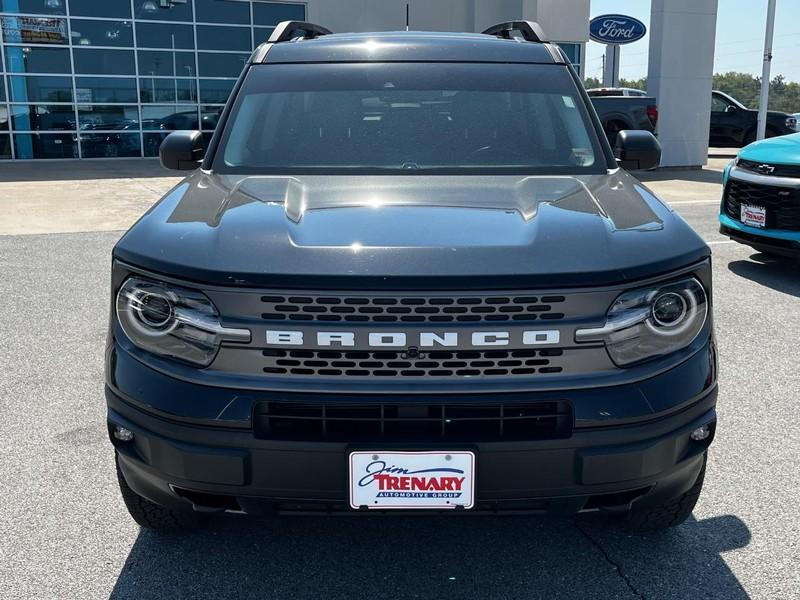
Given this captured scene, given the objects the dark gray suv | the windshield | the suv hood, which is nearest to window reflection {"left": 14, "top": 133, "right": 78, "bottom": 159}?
the windshield

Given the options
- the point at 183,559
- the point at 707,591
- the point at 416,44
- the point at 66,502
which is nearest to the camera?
the point at 707,591

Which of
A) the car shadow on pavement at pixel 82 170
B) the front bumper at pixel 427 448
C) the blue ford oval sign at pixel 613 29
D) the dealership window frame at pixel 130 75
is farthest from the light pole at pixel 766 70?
the front bumper at pixel 427 448

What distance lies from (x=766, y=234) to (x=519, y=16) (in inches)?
654

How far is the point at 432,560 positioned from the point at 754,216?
5389mm

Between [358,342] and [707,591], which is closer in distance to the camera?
[358,342]

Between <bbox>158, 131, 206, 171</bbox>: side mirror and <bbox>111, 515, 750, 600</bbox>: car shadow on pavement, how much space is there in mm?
1684

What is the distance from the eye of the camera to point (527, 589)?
101 inches

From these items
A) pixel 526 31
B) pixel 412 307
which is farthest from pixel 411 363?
pixel 526 31

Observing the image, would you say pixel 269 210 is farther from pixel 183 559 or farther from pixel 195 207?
pixel 183 559

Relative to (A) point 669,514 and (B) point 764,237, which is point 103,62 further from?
(A) point 669,514

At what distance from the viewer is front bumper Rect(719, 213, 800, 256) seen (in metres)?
6.67

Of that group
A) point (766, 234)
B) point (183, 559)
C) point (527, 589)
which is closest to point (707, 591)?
point (527, 589)

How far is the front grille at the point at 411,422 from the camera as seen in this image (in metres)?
2.17

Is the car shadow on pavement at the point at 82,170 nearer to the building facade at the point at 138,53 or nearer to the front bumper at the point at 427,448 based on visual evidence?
the building facade at the point at 138,53
